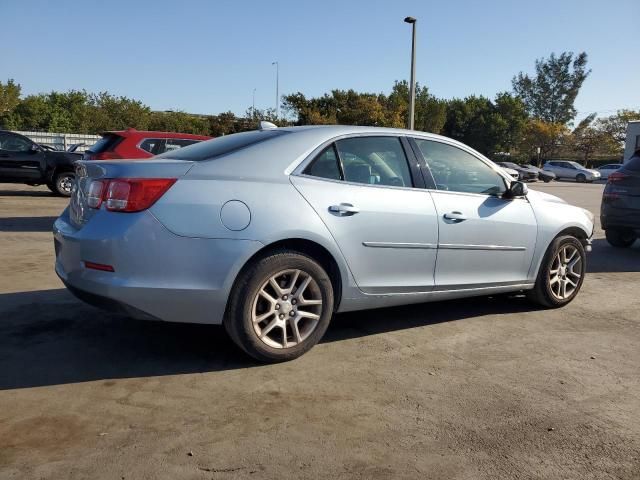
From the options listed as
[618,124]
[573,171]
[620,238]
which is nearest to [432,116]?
[573,171]

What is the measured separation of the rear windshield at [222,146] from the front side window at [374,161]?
1.66 feet

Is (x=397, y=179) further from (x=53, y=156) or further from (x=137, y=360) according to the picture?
(x=53, y=156)

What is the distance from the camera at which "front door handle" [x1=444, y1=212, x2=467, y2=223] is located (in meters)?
4.43

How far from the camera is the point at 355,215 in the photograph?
394 cm

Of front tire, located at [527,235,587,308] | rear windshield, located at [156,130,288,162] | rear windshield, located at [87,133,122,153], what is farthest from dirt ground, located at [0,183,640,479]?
rear windshield, located at [87,133,122,153]

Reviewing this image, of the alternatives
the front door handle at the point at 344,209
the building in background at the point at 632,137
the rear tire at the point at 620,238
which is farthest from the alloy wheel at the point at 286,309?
the building in background at the point at 632,137

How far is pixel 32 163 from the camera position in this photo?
1480cm

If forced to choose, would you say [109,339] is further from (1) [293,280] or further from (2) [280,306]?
(1) [293,280]

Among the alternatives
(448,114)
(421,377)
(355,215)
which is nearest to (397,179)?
(355,215)

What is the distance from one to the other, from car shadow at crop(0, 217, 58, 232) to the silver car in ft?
19.6

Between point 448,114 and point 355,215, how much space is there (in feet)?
204

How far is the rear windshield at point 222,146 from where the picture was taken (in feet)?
12.8

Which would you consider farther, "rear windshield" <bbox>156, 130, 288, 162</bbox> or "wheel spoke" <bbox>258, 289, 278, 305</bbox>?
"rear windshield" <bbox>156, 130, 288, 162</bbox>

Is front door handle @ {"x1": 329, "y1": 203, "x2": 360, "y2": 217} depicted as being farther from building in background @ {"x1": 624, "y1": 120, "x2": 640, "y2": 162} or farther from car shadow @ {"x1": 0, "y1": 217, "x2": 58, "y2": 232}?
building in background @ {"x1": 624, "y1": 120, "x2": 640, "y2": 162}
